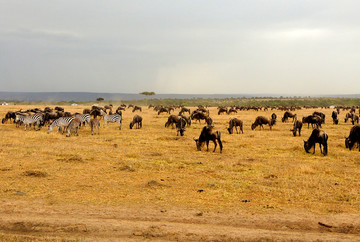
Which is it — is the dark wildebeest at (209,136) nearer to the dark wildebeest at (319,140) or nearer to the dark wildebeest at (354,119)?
the dark wildebeest at (319,140)

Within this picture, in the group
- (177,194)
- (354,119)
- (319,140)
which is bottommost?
(177,194)

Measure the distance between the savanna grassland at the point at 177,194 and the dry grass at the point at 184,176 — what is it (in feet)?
0.13

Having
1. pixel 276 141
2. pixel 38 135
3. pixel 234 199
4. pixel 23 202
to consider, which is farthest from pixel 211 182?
pixel 38 135

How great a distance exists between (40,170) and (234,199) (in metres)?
8.08

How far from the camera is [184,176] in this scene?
11.9 meters

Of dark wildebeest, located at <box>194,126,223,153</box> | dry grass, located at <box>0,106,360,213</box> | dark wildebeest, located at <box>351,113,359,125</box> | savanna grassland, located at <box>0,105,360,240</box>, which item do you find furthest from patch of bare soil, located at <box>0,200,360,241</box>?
dark wildebeest, located at <box>351,113,359,125</box>

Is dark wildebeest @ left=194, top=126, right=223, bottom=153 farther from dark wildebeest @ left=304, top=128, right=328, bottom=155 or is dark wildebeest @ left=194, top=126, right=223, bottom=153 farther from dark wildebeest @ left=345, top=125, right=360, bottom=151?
dark wildebeest @ left=345, top=125, right=360, bottom=151

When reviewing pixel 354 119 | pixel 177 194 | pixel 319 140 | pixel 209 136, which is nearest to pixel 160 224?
pixel 177 194

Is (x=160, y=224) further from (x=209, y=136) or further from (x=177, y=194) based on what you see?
(x=209, y=136)

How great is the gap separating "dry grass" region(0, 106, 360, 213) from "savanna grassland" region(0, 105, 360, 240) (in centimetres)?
4

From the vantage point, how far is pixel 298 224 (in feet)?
24.1

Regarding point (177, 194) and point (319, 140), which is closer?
point (177, 194)

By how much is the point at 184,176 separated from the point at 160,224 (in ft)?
15.5

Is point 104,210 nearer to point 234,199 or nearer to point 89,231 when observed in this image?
point 89,231
